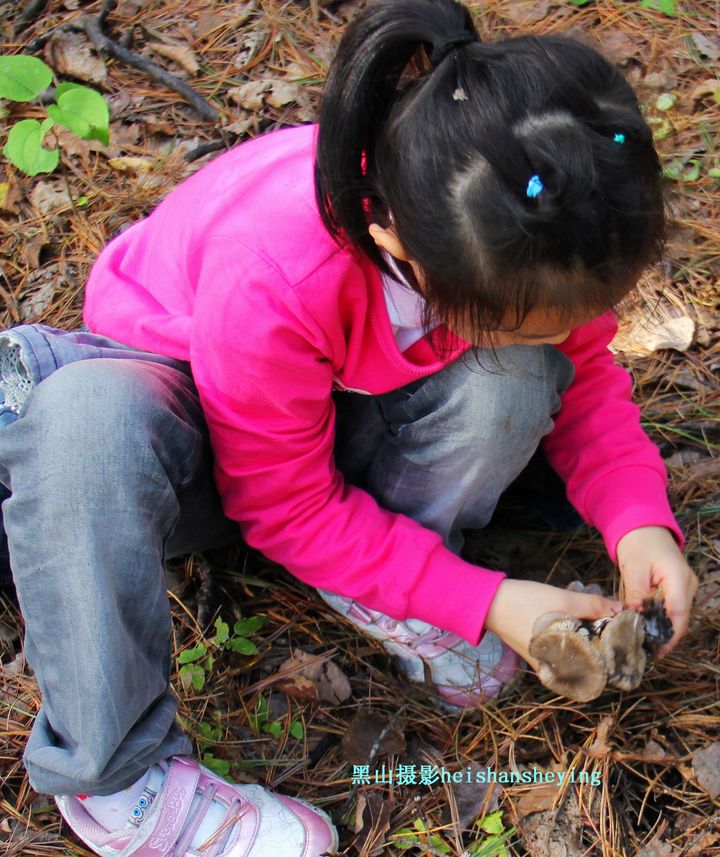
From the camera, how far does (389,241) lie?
1.01 metres

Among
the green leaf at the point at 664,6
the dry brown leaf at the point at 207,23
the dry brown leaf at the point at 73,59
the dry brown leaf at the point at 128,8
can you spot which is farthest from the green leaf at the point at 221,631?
the green leaf at the point at 664,6

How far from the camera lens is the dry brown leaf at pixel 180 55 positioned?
2.22 metres

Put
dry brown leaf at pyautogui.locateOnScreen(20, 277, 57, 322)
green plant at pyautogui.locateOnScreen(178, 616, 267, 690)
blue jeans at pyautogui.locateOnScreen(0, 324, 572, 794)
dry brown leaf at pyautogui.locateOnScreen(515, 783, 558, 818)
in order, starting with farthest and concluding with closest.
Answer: dry brown leaf at pyautogui.locateOnScreen(20, 277, 57, 322), green plant at pyautogui.locateOnScreen(178, 616, 267, 690), dry brown leaf at pyautogui.locateOnScreen(515, 783, 558, 818), blue jeans at pyautogui.locateOnScreen(0, 324, 572, 794)

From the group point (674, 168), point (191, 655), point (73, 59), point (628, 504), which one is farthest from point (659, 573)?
point (73, 59)

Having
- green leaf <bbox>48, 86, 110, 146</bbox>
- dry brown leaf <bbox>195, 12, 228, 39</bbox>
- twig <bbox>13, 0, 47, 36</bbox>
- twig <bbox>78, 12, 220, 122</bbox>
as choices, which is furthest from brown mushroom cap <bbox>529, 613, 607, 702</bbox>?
twig <bbox>13, 0, 47, 36</bbox>

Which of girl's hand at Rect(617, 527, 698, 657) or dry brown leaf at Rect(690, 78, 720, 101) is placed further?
dry brown leaf at Rect(690, 78, 720, 101)

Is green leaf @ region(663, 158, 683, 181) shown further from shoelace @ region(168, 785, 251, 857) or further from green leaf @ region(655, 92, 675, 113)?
shoelace @ region(168, 785, 251, 857)

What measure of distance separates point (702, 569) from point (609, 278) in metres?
0.80

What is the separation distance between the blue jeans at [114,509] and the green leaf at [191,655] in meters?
0.15

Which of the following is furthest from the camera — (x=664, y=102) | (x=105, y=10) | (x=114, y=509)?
(x=105, y=10)

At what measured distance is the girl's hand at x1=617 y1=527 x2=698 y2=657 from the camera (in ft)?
4.12

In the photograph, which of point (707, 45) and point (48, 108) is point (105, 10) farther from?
point (707, 45)

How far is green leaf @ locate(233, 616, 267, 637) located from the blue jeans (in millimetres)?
231

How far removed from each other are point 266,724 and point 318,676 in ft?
0.38
